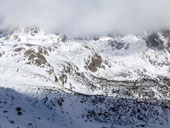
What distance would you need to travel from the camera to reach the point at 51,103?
35.8 meters

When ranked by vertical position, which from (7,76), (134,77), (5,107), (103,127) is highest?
→ (134,77)

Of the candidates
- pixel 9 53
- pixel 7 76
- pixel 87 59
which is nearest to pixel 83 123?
pixel 7 76

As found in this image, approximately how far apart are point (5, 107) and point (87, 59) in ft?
481

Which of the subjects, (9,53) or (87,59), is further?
(87,59)

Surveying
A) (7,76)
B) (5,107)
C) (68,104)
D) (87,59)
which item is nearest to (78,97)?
(68,104)

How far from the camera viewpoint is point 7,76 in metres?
63.5

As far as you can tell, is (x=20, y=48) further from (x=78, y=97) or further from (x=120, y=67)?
(x=120, y=67)

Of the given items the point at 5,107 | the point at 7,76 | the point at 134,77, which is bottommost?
the point at 5,107

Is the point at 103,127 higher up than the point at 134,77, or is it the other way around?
the point at 134,77

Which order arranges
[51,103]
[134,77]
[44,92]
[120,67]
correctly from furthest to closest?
[120,67] → [134,77] → [44,92] → [51,103]

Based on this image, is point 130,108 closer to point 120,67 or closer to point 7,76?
point 7,76

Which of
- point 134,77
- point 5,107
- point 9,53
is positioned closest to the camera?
point 5,107

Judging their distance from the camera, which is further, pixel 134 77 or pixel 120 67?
pixel 120 67

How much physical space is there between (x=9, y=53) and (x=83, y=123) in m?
94.1
